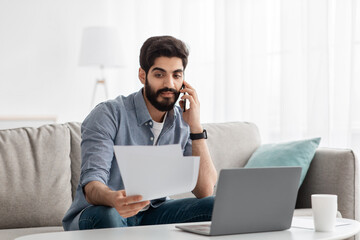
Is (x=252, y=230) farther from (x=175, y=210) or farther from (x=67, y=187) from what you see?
(x=67, y=187)

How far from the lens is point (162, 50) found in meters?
1.83

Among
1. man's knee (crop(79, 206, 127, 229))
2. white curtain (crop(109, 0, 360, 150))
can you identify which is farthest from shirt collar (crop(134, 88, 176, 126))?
white curtain (crop(109, 0, 360, 150))

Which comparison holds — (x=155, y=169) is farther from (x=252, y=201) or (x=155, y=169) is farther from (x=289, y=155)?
(x=289, y=155)

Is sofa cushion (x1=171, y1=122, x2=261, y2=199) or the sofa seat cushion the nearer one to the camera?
the sofa seat cushion

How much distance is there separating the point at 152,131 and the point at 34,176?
604mm

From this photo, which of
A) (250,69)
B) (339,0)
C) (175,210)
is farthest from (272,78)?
(175,210)

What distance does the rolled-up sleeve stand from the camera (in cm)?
161

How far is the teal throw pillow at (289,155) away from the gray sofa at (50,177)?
Answer: 0.15ft

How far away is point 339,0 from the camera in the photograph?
9.09ft

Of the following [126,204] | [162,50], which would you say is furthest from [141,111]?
[126,204]

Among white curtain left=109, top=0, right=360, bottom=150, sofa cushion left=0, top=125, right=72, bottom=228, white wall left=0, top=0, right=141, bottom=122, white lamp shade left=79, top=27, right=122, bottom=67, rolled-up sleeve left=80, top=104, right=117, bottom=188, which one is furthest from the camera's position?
white wall left=0, top=0, right=141, bottom=122

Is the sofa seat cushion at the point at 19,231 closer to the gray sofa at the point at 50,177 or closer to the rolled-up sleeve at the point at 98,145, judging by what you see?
the gray sofa at the point at 50,177

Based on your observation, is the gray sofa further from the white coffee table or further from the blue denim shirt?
the white coffee table

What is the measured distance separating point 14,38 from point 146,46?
2661 millimetres
